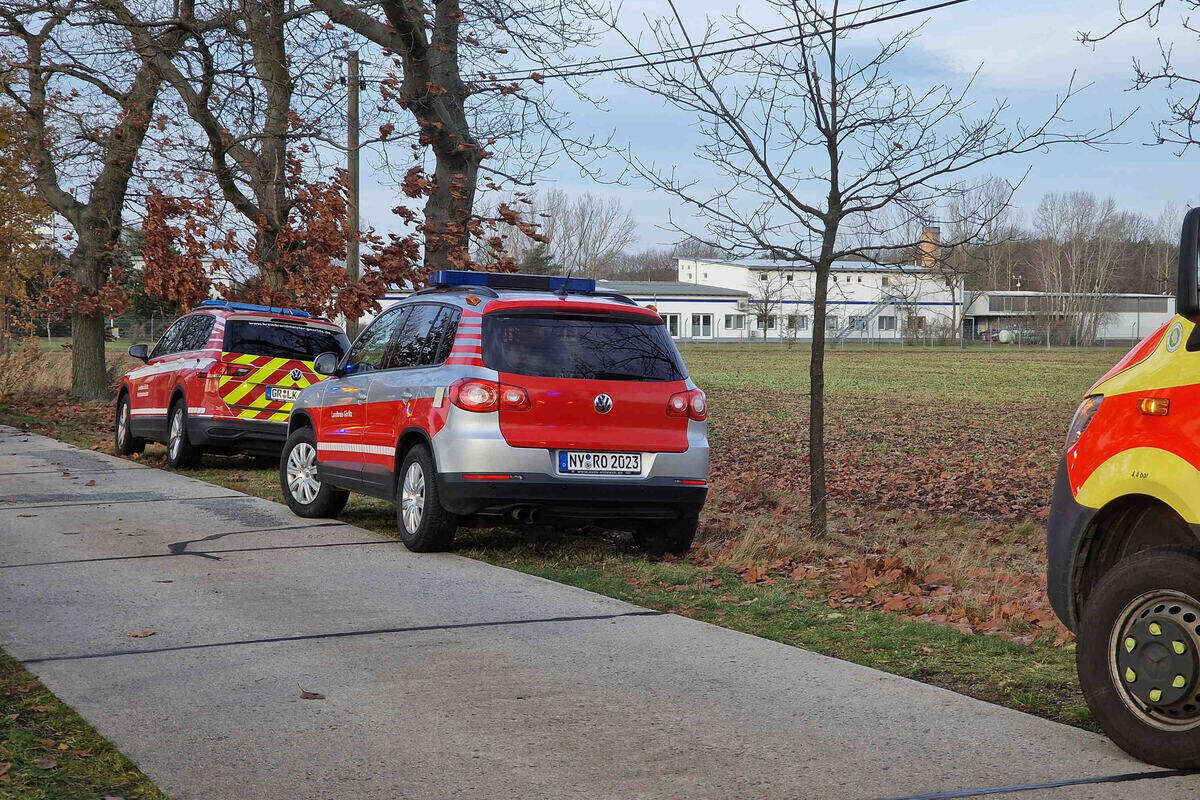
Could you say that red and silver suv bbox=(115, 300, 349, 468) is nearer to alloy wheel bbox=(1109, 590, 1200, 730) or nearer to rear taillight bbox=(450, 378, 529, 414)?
rear taillight bbox=(450, 378, 529, 414)

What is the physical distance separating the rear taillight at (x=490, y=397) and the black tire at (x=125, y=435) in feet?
31.0

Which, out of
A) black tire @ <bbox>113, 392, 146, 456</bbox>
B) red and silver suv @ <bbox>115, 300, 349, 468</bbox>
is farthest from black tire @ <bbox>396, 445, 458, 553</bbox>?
black tire @ <bbox>113, 392, 146, 456</bbox>

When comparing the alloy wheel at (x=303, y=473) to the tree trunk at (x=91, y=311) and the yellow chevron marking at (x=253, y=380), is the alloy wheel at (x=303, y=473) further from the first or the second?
the tree trunk at (x=91, y=311)

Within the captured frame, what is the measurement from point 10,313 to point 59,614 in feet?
88.4

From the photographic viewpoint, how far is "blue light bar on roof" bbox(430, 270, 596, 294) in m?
9.30

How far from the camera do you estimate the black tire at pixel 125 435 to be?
16.6m

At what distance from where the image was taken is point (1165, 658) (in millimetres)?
4223

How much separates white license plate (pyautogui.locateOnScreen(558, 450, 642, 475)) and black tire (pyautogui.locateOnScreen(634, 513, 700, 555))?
2.14ft

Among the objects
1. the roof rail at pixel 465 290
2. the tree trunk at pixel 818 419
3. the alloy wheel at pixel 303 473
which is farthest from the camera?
the alloy wheel at pixel 303 473

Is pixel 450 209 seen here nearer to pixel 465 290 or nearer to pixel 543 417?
pixel 465 290

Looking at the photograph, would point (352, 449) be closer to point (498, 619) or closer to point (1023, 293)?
point (498, 619)

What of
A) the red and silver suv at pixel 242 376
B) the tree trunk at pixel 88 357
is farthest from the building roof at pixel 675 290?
the red and silver suv at pixel 242 376

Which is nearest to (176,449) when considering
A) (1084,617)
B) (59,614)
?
(59,614)

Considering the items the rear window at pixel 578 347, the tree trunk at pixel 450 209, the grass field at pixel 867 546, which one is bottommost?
the grass field at pixel 867 546
